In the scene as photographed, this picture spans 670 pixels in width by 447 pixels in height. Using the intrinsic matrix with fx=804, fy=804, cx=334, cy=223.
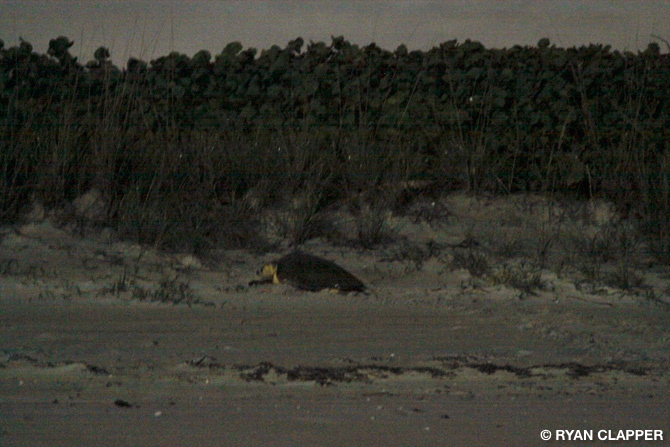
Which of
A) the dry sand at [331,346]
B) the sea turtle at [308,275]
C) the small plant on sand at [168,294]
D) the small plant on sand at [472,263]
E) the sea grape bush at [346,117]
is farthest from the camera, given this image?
the sea grape bush at [346,117]

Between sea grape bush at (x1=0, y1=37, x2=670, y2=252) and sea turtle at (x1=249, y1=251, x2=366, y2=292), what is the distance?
1.67 m

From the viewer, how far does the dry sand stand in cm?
360

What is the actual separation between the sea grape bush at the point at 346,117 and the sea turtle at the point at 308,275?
1.67m

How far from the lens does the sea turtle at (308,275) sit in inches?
253

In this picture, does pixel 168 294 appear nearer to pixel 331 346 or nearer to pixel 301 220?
pixel 331 346

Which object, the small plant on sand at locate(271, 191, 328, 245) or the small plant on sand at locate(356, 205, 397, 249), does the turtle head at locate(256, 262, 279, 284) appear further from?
the small plant on sand at locate(356, 205, 397, 249)

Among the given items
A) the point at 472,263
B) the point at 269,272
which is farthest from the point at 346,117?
the point at 269,272

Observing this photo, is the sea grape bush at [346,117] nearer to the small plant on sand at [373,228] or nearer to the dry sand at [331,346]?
the small plant on sand at [373,228]

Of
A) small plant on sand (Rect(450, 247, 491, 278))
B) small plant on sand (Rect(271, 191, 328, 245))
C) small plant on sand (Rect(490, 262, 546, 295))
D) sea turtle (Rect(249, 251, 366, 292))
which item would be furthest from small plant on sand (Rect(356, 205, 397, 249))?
small plant on sand (Rect(490, 262, 546, 295))

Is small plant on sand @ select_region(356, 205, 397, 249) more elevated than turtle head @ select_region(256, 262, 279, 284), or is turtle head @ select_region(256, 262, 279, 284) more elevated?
small plant on sand @ select_region(356, 205, 397, 249)

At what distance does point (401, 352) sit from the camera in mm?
4902

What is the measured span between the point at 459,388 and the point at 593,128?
222 inches

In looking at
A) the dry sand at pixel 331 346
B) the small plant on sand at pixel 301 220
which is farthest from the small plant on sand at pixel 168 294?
the small plant on sand at pixel 301 220

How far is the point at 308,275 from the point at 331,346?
59.0 inches
